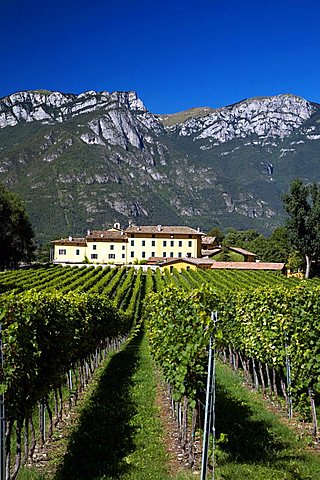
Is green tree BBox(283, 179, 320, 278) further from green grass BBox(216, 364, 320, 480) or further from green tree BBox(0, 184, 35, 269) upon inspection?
green grass BBox(216, 364, 320, 480)

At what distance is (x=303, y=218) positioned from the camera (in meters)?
61.3

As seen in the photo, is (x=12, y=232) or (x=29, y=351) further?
(x=12, y=232)

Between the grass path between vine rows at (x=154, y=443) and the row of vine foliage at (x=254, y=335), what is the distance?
92 cm

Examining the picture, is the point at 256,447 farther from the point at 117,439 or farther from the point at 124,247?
the point at 124,247

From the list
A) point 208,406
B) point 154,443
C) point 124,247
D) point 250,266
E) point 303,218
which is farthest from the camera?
point 124,247

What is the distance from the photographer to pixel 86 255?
92750mm

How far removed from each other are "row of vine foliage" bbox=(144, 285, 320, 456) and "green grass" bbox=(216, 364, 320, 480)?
796 mm

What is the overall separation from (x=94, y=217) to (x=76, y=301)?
186356 mm

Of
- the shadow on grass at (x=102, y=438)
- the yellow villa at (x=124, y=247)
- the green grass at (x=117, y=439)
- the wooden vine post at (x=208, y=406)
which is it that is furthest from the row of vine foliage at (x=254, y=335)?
the yellow villa at (x=124, y=247)

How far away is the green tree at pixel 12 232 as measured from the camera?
67500mm

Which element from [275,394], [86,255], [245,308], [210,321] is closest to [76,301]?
[245,308]

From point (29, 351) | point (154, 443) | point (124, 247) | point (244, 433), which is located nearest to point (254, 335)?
point (244, 433)

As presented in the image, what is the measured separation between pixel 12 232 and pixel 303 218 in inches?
1503

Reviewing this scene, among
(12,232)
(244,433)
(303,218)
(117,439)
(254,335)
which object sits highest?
(303,218)
